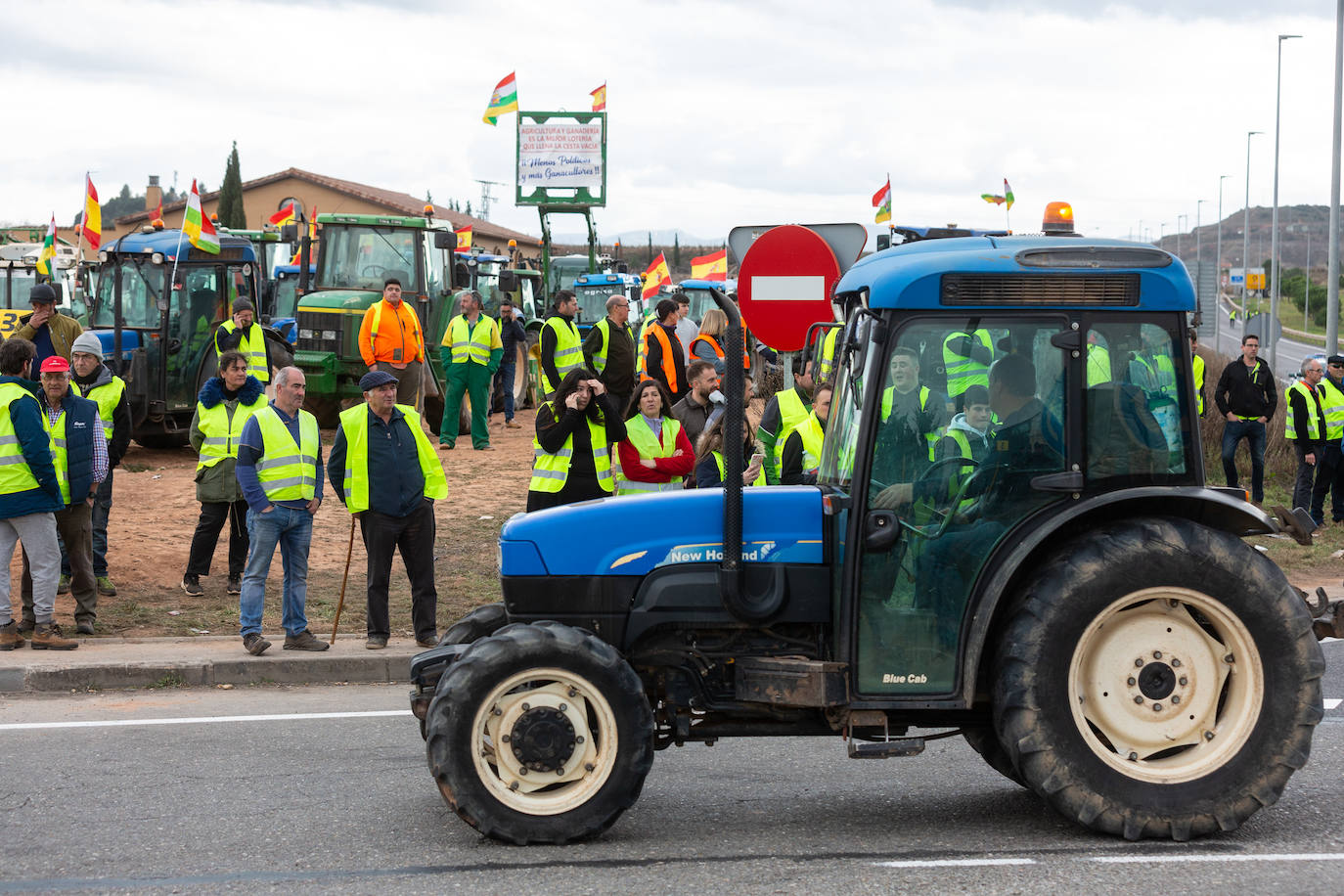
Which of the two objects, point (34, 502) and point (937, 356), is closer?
point (937, 356)

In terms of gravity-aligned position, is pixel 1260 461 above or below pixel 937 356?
below

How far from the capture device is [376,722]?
8.03m

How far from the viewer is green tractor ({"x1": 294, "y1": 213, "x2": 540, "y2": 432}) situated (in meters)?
20.1

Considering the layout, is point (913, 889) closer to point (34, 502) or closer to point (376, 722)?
point (376, 722)

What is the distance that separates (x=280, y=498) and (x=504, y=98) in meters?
22.4

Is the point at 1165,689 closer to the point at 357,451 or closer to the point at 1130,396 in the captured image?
the point at 1130,396

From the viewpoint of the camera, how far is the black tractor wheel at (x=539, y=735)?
5461mm

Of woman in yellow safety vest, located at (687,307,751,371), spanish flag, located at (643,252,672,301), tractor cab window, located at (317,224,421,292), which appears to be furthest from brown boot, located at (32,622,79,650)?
spanish flag, located at (643,252,672,301)

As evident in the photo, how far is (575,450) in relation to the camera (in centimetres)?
966

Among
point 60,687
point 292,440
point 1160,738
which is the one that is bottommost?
point 60,687

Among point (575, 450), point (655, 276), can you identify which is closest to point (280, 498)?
point (575, 450)

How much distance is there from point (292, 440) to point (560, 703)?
4.90 metres

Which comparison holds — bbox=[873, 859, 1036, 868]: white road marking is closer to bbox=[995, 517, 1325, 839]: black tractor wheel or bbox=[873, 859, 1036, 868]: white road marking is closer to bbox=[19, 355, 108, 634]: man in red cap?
bbox=[995, 517, 1325, 839]: black tractor wheel

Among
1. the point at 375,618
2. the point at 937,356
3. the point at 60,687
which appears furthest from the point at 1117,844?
the point at 60,687
